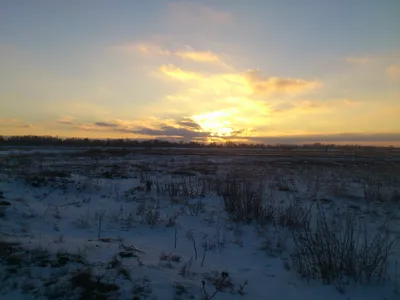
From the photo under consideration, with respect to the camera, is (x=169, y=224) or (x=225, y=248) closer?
(x=225, y=248)

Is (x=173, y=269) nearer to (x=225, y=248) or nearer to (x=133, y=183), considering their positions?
(x=225, y=248)

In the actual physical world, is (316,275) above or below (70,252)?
below

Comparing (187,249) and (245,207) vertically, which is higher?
(245,207)

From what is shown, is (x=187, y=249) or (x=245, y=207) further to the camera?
(x=245, y=207)

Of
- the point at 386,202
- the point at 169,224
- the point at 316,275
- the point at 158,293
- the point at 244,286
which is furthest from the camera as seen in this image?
the point at 386,202

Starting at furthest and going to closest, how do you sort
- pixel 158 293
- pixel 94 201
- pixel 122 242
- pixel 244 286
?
pixel 94 201 < pixel 122 242 < pixel 244 286 < pixel 158 293

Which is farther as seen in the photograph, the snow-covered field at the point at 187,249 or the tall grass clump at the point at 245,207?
the tall grass clump at the point at 245,207

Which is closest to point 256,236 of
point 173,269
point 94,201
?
point 173,269

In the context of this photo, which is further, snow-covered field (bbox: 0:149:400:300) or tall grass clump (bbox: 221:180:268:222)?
tall grass clump (bbox: 221:180:268:222)

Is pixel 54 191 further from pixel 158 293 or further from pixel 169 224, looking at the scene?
pixel 158 293

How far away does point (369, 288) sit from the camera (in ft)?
14.5

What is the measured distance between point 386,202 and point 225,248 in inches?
302

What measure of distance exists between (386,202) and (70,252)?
35.0ft

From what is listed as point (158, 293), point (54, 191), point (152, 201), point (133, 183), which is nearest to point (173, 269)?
point (158, 293)
